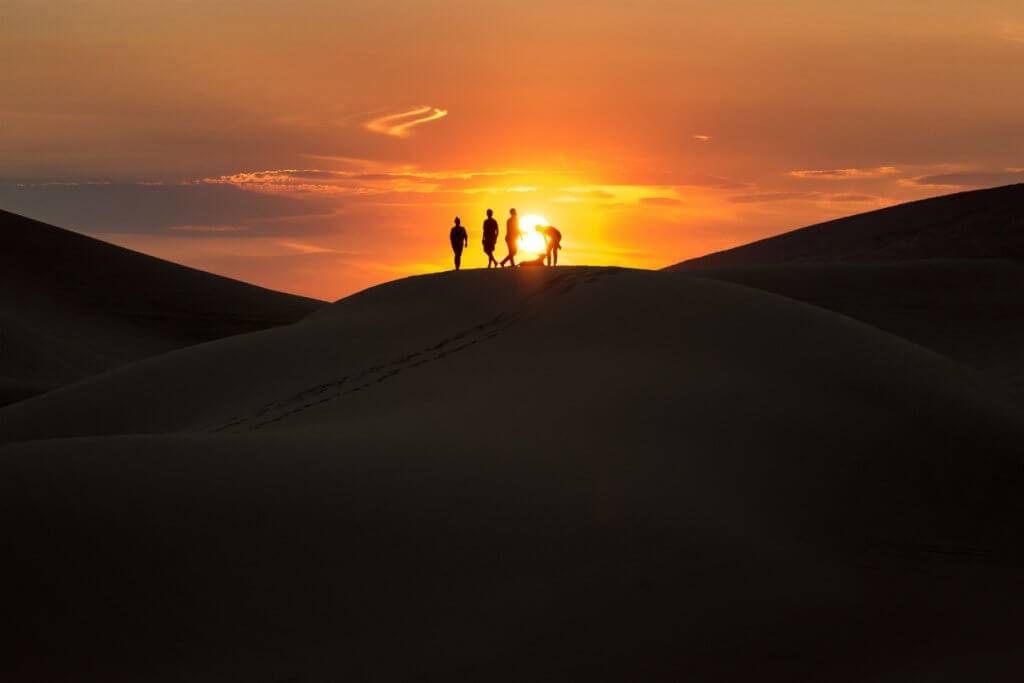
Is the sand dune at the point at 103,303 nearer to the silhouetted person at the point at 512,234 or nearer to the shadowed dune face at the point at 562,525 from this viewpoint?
the silhouetted person at the point at 512,234

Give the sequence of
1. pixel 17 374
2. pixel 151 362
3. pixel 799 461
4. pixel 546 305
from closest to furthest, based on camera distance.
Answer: pixel 799 461, pixel 546 305, pixel 151 362, pixel 17 374

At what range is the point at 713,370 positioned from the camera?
1266cm

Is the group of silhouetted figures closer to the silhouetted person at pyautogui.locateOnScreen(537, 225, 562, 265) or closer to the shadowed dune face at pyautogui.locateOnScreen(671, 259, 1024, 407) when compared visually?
the silhouetted person at pyautogui.locateOnScreen(537, 225, 562, 265)

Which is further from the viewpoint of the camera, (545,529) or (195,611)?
(545,529)

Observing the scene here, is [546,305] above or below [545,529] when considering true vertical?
above

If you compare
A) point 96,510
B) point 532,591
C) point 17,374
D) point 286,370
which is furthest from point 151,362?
point 17,374

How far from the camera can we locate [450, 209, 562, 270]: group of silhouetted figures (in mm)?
20656

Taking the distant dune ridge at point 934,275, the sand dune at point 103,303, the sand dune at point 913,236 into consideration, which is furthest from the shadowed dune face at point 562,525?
the sand dune at point 913,236

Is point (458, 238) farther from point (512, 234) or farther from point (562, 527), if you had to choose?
point (562, 527)

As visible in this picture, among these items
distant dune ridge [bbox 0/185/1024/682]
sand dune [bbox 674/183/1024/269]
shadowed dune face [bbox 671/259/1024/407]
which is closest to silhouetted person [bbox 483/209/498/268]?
distant dune ridge [bbox 0/185/1024/682]

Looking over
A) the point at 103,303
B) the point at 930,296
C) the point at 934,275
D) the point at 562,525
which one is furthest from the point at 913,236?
the point at 562,525

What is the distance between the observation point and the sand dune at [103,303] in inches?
1615

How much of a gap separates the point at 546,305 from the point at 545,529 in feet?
24.2

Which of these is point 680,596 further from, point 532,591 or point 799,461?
point 799,461
